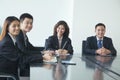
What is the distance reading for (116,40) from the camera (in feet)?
19.4

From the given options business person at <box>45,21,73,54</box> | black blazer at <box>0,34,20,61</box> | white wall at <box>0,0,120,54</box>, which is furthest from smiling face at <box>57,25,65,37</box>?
black blazer at <box>0,34,20,61</box>

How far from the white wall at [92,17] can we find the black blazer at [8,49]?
3.31m

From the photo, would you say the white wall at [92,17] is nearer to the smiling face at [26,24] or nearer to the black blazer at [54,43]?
the black blazer at [54,43]

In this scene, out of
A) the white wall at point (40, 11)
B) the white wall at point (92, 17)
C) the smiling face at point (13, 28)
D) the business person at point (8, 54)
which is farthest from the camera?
the white wall at point (40, 11)

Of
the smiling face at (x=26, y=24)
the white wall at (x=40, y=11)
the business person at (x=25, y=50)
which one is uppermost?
the white wall at (x=40, y=11)

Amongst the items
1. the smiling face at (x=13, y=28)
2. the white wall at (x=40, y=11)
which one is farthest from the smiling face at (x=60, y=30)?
the smiling face at (x=13, y=28)

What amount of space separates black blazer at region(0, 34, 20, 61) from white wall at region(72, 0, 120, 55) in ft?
10.9

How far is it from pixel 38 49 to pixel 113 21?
2.35m

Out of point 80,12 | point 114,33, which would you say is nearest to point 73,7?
point 80,12

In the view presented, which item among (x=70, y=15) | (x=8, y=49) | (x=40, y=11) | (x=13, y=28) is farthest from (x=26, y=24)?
(x=70, y=15)

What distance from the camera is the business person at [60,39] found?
438 centimetres

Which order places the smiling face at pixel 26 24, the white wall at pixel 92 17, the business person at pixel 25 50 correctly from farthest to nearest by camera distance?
the white wall at pixel 92 17 → the smiling face at pixel 26 24 → the business person at pixel 25 50

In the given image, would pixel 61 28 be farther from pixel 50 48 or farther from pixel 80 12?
pixel 80 12

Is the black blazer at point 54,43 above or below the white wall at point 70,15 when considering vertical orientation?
below
